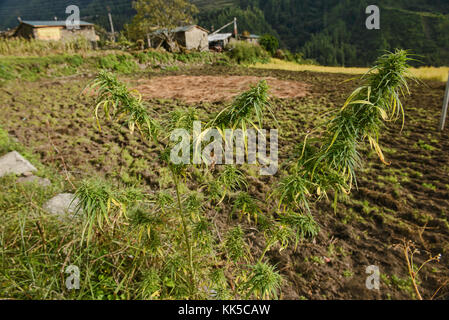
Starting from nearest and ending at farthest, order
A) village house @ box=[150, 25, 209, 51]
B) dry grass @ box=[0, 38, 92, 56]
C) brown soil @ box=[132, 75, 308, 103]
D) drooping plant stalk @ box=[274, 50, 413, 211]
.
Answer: drooping plant stalk @ box=[274, 50, 413, 211]
brown soil @ box=[132, 75, 308, 103]
dry grass @ box=[0, 38, 92, 56]
village house @ box=[150, 25, 209, 51]

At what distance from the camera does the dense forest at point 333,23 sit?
46.7m

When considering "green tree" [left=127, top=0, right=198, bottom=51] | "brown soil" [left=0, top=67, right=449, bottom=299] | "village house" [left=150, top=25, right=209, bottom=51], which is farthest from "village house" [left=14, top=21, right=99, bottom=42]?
"brown soil" [left=0, top=67, right=449, bottom=299]

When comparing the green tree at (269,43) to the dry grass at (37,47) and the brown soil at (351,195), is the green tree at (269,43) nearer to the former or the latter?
the dry grass at (37,47)

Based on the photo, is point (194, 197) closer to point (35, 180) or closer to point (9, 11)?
point (35, 180)

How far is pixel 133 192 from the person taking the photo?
124 centimetres

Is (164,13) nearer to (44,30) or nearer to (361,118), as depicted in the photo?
(44,30)

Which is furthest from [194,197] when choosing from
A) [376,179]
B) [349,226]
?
[376,179]

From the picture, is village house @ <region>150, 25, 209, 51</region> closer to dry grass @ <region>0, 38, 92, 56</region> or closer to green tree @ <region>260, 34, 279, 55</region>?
green tree @ <region>260, 34, 279, 55</region>

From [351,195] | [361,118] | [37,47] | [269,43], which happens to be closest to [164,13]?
[37,47]

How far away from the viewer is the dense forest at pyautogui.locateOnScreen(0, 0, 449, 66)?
4669 centimetres

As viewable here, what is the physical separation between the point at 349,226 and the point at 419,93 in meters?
8.89

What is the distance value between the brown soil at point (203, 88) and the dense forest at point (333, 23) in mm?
16424

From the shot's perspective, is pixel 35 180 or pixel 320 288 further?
pixel 35 180

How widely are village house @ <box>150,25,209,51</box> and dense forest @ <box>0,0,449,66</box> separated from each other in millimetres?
7216
